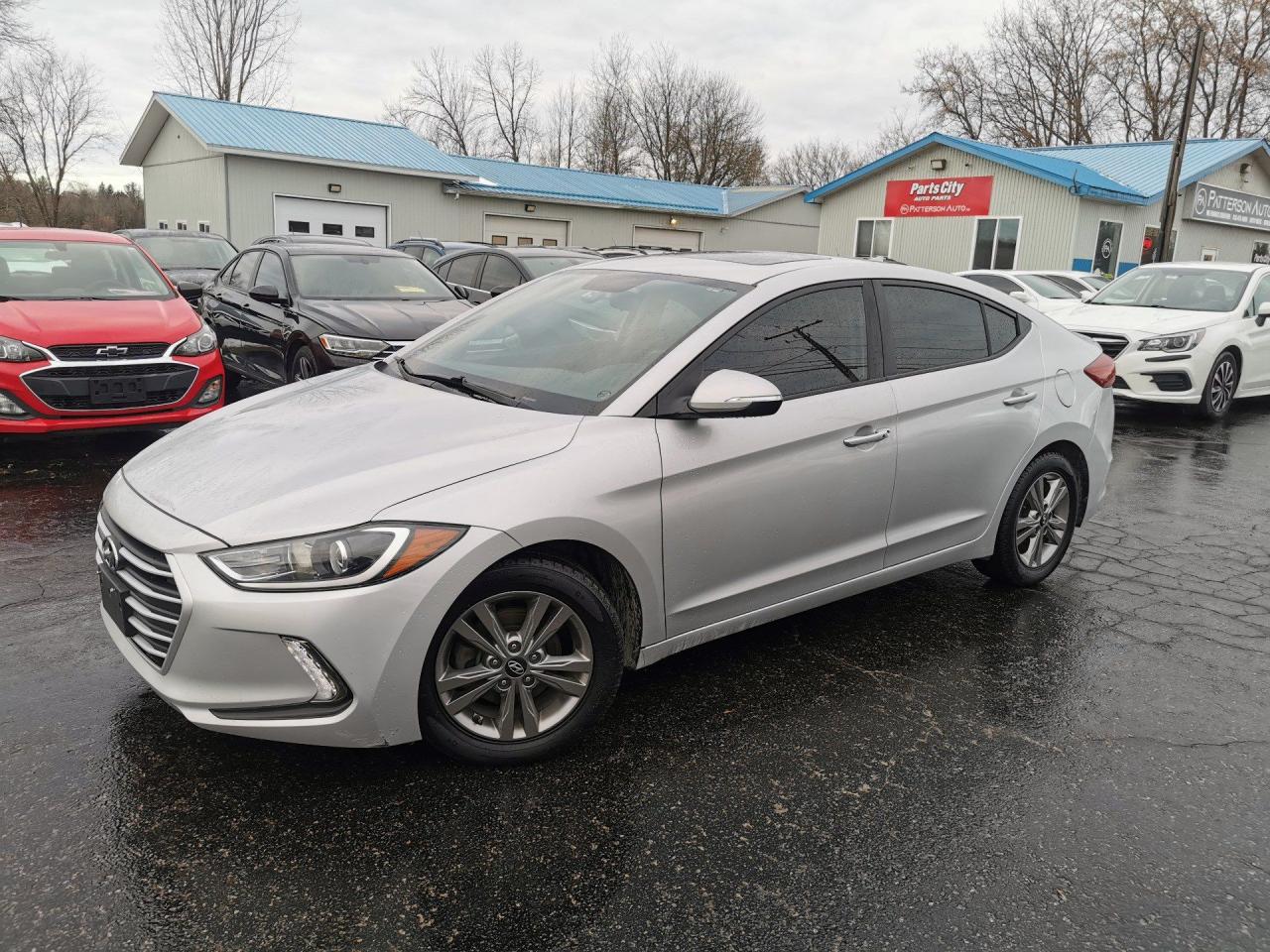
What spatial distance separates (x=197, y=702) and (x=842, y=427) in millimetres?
2388

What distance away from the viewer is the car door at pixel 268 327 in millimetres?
8758

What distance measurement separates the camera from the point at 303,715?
2.77 m

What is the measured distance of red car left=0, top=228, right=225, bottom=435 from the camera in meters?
6.61

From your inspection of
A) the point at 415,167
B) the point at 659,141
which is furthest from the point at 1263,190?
the point at 659,141

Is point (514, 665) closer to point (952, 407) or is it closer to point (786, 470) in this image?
point (786, 470)

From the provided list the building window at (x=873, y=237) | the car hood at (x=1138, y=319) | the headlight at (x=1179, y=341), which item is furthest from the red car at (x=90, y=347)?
the building window at (x=873, y=237)

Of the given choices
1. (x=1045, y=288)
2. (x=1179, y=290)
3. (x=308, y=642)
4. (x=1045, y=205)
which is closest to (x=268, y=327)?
(x=308, y=642)

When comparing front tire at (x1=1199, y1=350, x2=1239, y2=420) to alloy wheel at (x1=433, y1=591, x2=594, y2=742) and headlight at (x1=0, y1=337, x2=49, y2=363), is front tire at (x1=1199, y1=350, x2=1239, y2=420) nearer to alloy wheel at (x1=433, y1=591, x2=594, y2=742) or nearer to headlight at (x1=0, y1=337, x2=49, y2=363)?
alloy wheel at (x1=433, y1=591, x2=594, y2=742)

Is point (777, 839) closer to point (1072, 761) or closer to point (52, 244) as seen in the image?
point (1072, 761)

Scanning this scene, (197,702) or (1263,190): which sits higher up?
(1263,190)

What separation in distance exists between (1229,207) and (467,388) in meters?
32.7

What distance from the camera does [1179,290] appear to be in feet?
37.0

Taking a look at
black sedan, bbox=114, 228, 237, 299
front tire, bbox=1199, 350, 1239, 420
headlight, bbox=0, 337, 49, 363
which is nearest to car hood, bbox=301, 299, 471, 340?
headlight, bbox=0, 337, 49, 363

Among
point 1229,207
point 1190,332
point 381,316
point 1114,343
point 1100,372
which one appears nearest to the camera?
point 1100,372
